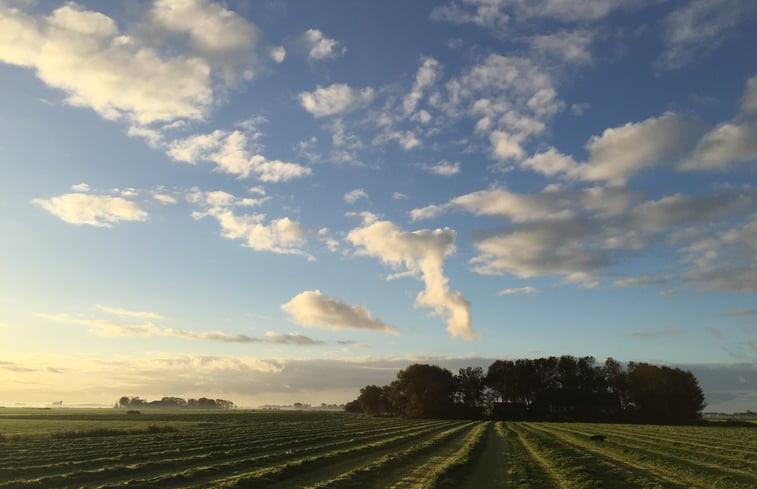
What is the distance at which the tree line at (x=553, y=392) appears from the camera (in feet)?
421

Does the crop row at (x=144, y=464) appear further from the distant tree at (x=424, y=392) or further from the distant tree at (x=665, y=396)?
the distant tree at (x=665, y=396)

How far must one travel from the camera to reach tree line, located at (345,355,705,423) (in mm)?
128375

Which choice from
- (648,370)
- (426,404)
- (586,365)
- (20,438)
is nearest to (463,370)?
(426,404)

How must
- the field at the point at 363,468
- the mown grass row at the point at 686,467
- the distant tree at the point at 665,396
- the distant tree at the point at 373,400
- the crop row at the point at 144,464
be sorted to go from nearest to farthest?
the field at the point at 363,468 → the crop row at the point at 144,464 → the mown grass row at the point at 686,467 → the distant tree at the point at 665,396 → the distant tree at the point at 373,400

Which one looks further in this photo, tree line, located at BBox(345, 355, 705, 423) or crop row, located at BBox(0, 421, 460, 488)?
tree line, located at BBox(345, 355, 705, 423)

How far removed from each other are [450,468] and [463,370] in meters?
134

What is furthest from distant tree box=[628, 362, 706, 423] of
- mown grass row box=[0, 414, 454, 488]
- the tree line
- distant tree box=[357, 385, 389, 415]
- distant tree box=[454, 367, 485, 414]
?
mown grass row box=[0, 414, 454, 488]

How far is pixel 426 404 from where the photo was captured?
140750mm

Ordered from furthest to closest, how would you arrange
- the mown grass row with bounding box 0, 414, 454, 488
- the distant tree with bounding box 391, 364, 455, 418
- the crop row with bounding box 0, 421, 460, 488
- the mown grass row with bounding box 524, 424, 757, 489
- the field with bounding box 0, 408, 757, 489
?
the distant tree with bounding box 391, 364, 455, 418 → the mown grass row with bounding box 524, 424, 757, 489 → the mown grass row with bounding box 0, 414, 454, 488 → the crop row with bounding box 0, 421, 460, 488 → the field with bounding box 0, 408, 757, 489

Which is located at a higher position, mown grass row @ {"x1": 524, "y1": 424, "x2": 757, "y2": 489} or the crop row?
the crop row

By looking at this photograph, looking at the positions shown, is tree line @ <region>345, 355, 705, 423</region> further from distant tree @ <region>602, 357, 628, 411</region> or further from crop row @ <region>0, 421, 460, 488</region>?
crop row @ <region>0, 421, 460, 488</region>

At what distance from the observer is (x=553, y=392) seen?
141 meters

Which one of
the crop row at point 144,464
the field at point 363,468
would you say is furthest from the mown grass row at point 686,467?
the crop row at point 144,464

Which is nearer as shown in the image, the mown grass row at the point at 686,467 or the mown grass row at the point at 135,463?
the mown grass row at the point at 135,463
